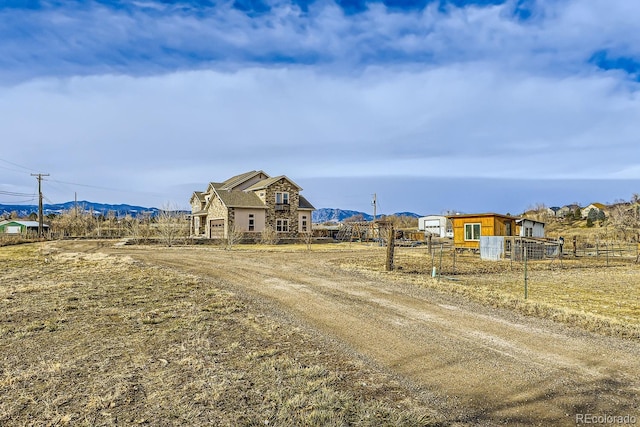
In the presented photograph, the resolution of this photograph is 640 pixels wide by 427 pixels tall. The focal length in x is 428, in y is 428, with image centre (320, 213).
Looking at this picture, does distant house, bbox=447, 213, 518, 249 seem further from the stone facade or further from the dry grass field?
the dry grass field

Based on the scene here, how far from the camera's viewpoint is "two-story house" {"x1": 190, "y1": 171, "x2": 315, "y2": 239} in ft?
140

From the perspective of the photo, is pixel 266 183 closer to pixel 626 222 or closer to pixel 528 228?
pixel 528 228

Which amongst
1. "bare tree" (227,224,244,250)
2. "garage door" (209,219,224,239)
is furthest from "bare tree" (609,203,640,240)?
"garage door" (209,219,224,239)

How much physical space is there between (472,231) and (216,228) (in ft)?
83.5

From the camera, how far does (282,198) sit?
4556 cm

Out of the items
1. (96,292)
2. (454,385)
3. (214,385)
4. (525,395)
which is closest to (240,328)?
(214,385)

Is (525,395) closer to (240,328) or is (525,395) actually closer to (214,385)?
(214,385)

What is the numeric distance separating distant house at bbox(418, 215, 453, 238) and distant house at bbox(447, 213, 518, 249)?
90.2ft

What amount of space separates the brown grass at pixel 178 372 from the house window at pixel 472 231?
2701 cm

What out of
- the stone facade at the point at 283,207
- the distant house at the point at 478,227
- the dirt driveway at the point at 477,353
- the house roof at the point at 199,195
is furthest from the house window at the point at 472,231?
the house roof at the point at 199,195

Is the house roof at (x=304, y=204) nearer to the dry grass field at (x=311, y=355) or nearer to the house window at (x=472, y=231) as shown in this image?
the house window at (x=472, y=231)

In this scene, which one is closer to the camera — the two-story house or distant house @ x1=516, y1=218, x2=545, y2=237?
distant house @ x1=516, y1=218, x2=545, y2=237

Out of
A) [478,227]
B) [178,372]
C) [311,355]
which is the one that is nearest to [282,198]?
[478,227]

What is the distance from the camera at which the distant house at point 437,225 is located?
209ft
